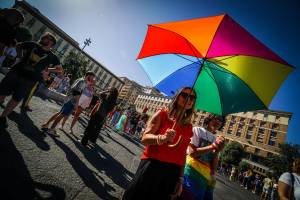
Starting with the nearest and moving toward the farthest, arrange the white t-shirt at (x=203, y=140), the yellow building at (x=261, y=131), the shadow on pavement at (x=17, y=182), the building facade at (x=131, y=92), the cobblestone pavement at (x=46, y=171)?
the shadow on pavement at (x=17, y=182), the cobblestone pavement at (x=46, y=171), the white t-shirt at (x=203, y=140), the yellow building at (x=261, y=131), the building facade at (x=131, y=92)

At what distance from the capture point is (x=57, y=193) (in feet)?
7.15

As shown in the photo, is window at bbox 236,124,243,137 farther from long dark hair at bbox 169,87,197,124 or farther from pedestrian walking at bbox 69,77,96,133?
long dark hair at bbox 169,87,197,124

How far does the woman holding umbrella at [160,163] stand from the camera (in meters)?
1.72

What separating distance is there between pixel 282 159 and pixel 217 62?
147 ft

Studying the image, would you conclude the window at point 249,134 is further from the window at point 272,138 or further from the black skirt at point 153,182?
the black skirt at point 153,182

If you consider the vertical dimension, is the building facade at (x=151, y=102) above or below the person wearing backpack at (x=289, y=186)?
above

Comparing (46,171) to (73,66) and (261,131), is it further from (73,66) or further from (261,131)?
(261,131)

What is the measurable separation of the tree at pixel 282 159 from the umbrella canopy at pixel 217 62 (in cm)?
4121

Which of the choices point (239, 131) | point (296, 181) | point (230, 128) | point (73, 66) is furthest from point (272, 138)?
point (296, 181)

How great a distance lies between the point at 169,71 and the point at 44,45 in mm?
2624

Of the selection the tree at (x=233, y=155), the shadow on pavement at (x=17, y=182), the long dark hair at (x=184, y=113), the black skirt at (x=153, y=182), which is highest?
the tree at (x=233, y=155)

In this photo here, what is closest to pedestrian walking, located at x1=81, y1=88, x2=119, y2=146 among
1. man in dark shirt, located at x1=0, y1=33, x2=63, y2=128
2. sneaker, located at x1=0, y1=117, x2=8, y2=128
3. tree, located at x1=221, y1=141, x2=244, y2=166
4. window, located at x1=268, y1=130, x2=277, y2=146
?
man in dark shirt, located at x1=0, y1=33, x2=63, y2=128

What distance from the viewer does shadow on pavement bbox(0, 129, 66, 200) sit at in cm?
187

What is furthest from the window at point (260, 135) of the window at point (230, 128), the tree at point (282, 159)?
the window at point (230, 128)
